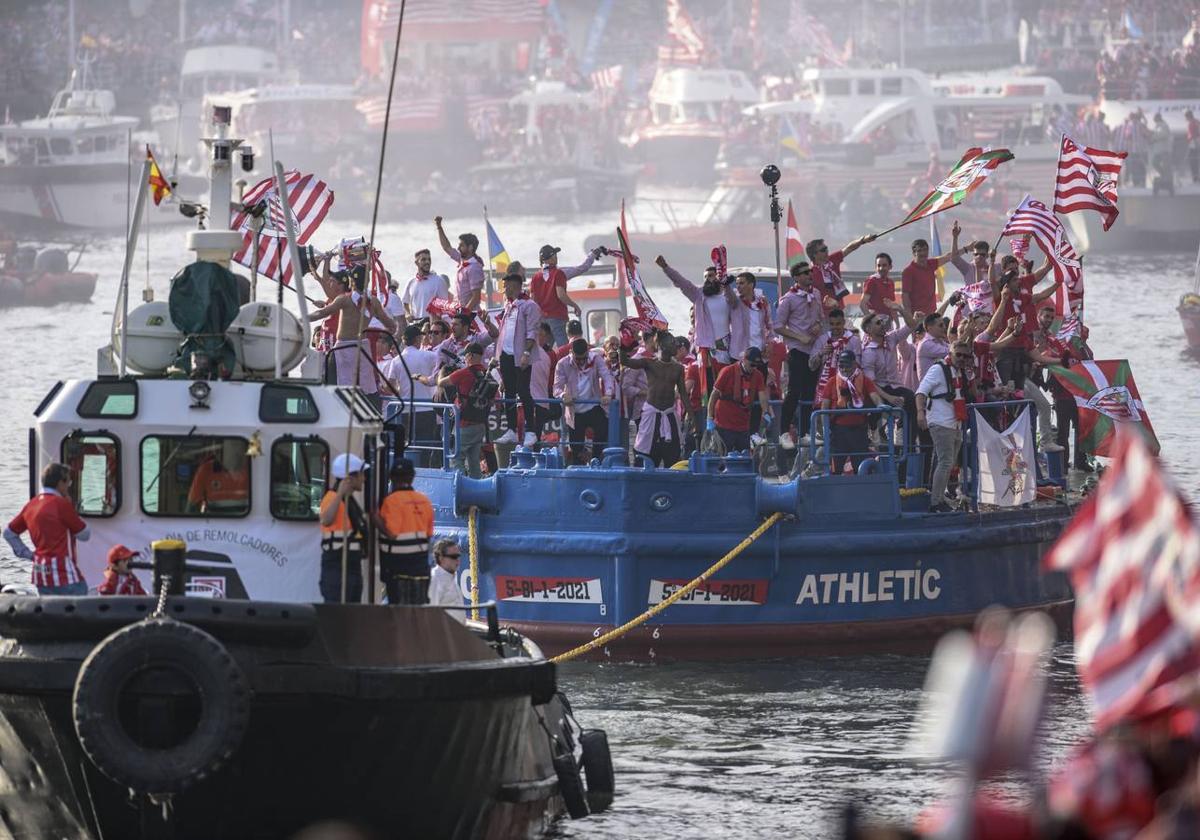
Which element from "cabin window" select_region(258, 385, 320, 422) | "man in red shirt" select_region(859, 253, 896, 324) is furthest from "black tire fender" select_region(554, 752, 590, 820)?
"man in red shirt" select_region(859, 253, 896, 324)

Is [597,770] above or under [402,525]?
under

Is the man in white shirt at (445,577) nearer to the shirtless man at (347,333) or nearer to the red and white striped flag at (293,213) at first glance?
the red and white striped flag at (293,213)

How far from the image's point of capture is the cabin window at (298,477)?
13.5 m

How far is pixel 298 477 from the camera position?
13547 mm

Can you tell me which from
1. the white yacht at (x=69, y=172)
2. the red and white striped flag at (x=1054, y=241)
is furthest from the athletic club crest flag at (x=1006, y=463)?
the white yacht at (x=69, y=172)

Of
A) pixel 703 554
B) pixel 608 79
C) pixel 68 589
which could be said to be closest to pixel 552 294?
pixel 703 554

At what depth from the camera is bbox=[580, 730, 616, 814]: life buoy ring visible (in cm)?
1505

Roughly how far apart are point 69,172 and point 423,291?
69309 mm

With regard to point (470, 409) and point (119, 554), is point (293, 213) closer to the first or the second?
point (470, 409)

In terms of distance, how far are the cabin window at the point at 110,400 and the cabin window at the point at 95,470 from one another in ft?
0.41

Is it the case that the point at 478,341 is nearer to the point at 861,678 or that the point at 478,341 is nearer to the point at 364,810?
the point at 861,678

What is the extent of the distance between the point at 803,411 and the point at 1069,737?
4.45 meters

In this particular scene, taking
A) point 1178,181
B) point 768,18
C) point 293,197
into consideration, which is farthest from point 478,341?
point 768,18

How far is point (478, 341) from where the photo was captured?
71.1 feet
